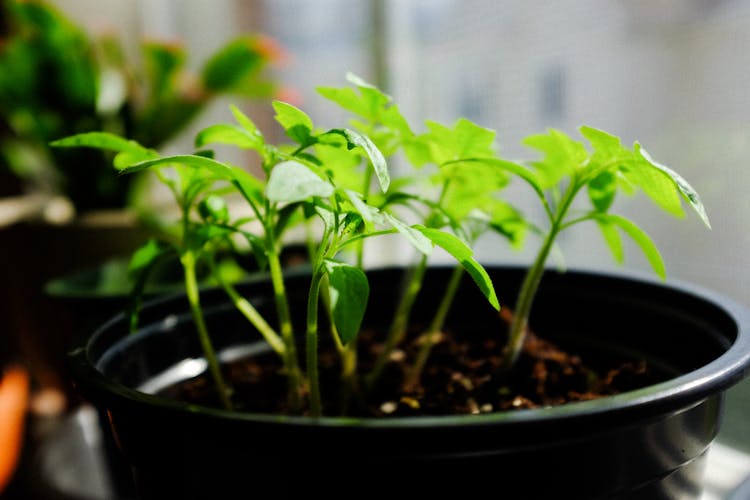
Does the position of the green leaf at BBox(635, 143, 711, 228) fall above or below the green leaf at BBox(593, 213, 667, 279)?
above

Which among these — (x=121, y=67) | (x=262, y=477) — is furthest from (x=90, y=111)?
(x=262, y=477)

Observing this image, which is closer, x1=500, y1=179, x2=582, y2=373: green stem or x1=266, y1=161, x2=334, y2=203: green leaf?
x1=266, y1=161, x2=334, y2=203: green leaf

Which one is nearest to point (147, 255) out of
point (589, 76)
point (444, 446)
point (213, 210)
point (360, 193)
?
point (213, 210)

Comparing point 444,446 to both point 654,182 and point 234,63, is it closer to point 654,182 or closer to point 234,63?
point 654,182

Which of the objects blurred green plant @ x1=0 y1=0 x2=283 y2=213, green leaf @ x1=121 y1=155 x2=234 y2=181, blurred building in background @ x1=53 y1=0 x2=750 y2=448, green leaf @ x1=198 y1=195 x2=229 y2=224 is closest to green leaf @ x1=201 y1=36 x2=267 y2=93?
blurred green plant @ x1=0 y1=0 x2=283 y2=213

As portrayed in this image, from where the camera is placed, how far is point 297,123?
0.39 meters

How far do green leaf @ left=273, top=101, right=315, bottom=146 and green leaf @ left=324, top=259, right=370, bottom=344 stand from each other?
0.31 feet

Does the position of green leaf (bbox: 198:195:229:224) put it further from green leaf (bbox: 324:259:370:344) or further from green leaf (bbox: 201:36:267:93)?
green leaf (bbox: 201:36:267:93)

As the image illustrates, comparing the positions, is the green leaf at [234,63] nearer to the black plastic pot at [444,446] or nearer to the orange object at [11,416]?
the orange object at [11,416]

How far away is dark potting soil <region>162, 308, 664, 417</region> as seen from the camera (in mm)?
481

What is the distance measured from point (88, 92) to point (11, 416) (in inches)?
25.9

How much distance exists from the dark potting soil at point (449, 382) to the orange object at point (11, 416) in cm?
72

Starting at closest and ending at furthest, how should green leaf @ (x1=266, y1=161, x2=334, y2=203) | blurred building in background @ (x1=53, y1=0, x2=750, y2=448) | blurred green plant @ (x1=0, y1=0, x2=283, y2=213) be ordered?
green leaf @ (x1=266, y1=161, x2=334, y2=203) < blurred building in background @ (x1=53, y1=0, x2=750, y2=448) < blurred green plant @ (x1=0, y1=0, x2=283, y2=213)

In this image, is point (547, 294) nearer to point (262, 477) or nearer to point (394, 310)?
point (394, 310)
